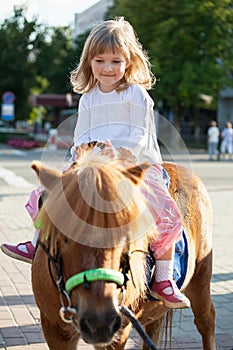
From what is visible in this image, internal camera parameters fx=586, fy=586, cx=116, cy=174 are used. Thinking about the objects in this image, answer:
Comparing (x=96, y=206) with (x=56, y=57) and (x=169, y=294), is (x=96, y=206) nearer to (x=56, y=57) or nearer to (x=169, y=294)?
(x=169, y=294)

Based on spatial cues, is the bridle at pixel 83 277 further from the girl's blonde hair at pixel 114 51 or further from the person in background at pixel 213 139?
the person in background at pixel 213 139

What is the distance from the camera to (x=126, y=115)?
365 centimetres

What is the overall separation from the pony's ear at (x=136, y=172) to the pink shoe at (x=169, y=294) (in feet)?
3.35

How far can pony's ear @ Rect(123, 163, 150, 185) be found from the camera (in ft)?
8.96

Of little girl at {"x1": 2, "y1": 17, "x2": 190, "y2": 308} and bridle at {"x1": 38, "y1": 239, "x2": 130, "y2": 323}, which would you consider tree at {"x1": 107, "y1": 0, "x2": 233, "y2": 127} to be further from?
bridle at {"x1": 38, "y1": 239, "x2": 130, "y2": 323}

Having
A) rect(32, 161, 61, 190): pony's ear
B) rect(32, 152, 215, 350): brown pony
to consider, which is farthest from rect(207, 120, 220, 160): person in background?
rect(32, 161, 61, 190): pony's ear

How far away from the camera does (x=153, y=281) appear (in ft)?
11.7

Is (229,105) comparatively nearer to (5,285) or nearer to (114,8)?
(114,8)

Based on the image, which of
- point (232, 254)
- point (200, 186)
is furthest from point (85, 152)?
point (232, 254)

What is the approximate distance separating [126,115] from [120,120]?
0.16ft

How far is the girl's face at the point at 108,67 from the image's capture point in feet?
11.8

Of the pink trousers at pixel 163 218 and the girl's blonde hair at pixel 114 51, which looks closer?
the pink trousers at pixel 163 218

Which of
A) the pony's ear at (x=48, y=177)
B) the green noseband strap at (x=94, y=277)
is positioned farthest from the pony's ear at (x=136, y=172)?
the green noseband strap at (x=94, y=277)

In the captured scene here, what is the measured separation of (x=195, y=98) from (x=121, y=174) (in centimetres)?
3660
